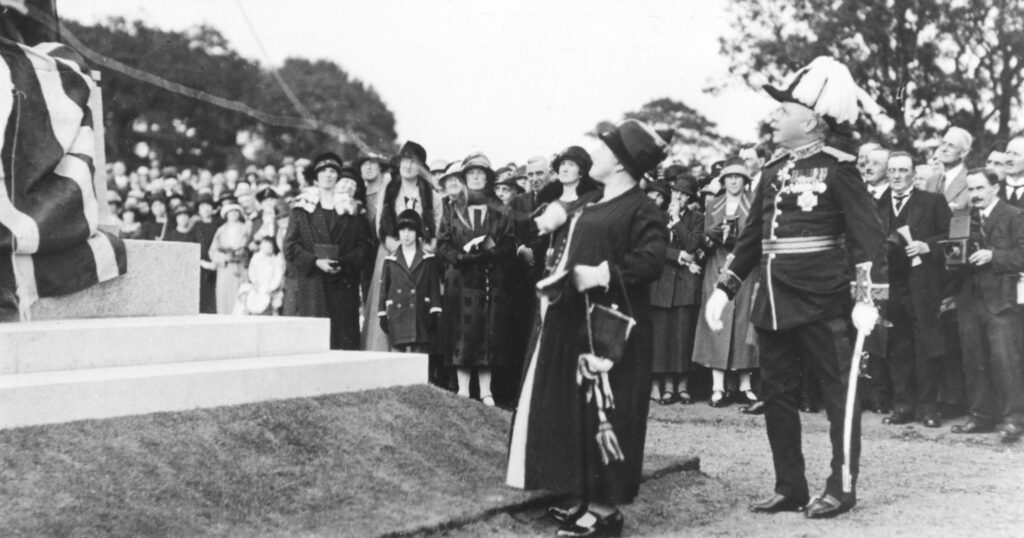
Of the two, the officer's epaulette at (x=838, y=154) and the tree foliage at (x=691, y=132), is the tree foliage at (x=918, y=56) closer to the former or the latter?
the tree foliage at (x=691, y=132)

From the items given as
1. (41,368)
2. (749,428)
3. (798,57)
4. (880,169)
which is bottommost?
(749,428)

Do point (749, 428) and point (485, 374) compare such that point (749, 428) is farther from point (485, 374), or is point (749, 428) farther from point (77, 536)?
point (77, 536)

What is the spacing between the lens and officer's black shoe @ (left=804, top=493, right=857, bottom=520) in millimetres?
6101

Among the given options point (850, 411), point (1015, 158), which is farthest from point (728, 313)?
Result: point (850, 411)

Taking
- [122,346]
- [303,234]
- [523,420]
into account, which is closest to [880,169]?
[303,234]

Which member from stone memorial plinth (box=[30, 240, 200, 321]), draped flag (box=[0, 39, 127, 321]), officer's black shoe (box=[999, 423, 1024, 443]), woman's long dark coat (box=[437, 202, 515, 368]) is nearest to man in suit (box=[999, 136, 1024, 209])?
officer's black shoe (box=[999, 423, 1024, 443])

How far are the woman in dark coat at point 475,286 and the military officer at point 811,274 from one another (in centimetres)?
374

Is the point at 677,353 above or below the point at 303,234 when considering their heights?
below

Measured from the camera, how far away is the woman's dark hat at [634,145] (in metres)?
5.84

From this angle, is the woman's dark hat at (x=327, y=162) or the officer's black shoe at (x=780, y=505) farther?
the woman's dark hat at (x=327, y=162)

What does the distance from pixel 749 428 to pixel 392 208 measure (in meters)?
3.72

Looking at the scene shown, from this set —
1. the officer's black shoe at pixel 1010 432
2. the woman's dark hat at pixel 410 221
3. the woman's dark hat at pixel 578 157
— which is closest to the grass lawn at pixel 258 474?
the woman's dark hat at pixel 578 157

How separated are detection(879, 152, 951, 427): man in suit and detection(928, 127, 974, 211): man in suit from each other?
25 cm

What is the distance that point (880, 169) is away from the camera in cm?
1066
